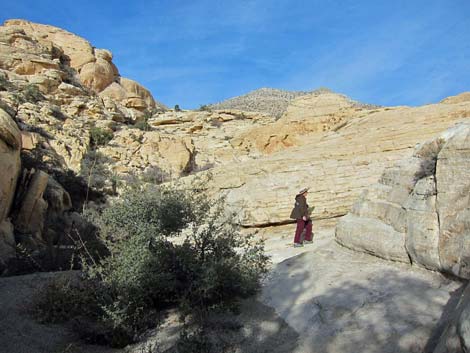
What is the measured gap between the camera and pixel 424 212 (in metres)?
5.00

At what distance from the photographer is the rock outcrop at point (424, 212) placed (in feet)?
14.5

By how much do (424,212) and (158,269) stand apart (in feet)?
12.3

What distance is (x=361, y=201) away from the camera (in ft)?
22.0

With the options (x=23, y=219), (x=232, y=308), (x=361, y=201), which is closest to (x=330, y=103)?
(x=361, y=201)

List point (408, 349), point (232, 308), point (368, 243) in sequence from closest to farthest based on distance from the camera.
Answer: point (408, 349) → point (232, 308) → point (368, 243)

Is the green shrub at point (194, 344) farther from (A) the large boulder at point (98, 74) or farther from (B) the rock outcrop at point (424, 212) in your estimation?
(A) the large boulder at point (98, 74)

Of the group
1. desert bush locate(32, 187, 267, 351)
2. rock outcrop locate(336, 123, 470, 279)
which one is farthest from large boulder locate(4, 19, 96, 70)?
rock outcrop locate(336, 123, 470, 279)

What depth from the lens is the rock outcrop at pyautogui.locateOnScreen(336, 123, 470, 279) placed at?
4.43 metres

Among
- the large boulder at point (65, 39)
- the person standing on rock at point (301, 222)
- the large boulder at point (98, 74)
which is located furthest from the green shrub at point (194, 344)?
the large boulder at point (65, 39)

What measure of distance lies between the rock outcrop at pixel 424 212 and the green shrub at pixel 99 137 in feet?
71.7

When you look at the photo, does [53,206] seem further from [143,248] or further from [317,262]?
[317,262]

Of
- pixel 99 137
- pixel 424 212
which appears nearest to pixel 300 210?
pixel 424 212

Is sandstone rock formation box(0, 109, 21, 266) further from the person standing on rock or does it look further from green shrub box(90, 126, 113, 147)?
green shrub box(90, 126, 113, 147)

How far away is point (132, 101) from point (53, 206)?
25.3 m
